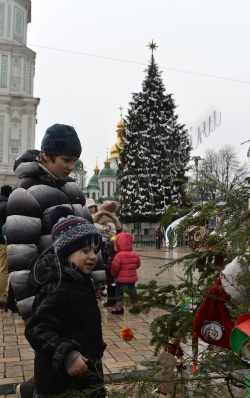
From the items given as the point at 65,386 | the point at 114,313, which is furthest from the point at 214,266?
the point at 114,313

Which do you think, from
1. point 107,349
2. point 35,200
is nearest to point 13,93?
point 107,349

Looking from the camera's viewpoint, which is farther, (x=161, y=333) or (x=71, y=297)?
(x=161, y=333)

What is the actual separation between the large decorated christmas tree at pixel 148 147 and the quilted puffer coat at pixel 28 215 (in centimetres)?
2452

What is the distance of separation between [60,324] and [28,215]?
674 millimetres

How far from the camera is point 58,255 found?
220cm

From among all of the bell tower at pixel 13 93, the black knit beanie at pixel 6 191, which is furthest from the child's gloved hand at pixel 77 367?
the bell tower at pixel 13 93

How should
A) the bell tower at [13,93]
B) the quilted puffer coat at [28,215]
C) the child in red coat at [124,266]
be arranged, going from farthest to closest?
the bell tower at [13,93]
the child in red coat at [124,266]
the quilted puffer coat at [28,215]

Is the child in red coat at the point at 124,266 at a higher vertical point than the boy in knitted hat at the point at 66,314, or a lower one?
lower

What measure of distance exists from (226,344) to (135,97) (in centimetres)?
2812

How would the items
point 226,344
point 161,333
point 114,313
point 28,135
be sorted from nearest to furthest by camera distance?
point 226,344
point 161,333
point 114,313
point 28,135

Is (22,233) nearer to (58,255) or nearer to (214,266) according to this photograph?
(58,255)

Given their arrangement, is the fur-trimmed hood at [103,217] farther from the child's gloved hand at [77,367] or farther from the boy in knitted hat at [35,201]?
the child's gloved hand at [77,367]

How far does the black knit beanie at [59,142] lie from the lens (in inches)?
101

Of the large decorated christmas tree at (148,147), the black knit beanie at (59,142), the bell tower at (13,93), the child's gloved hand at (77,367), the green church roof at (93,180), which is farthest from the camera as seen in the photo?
A: the green church roof at (93,180)
